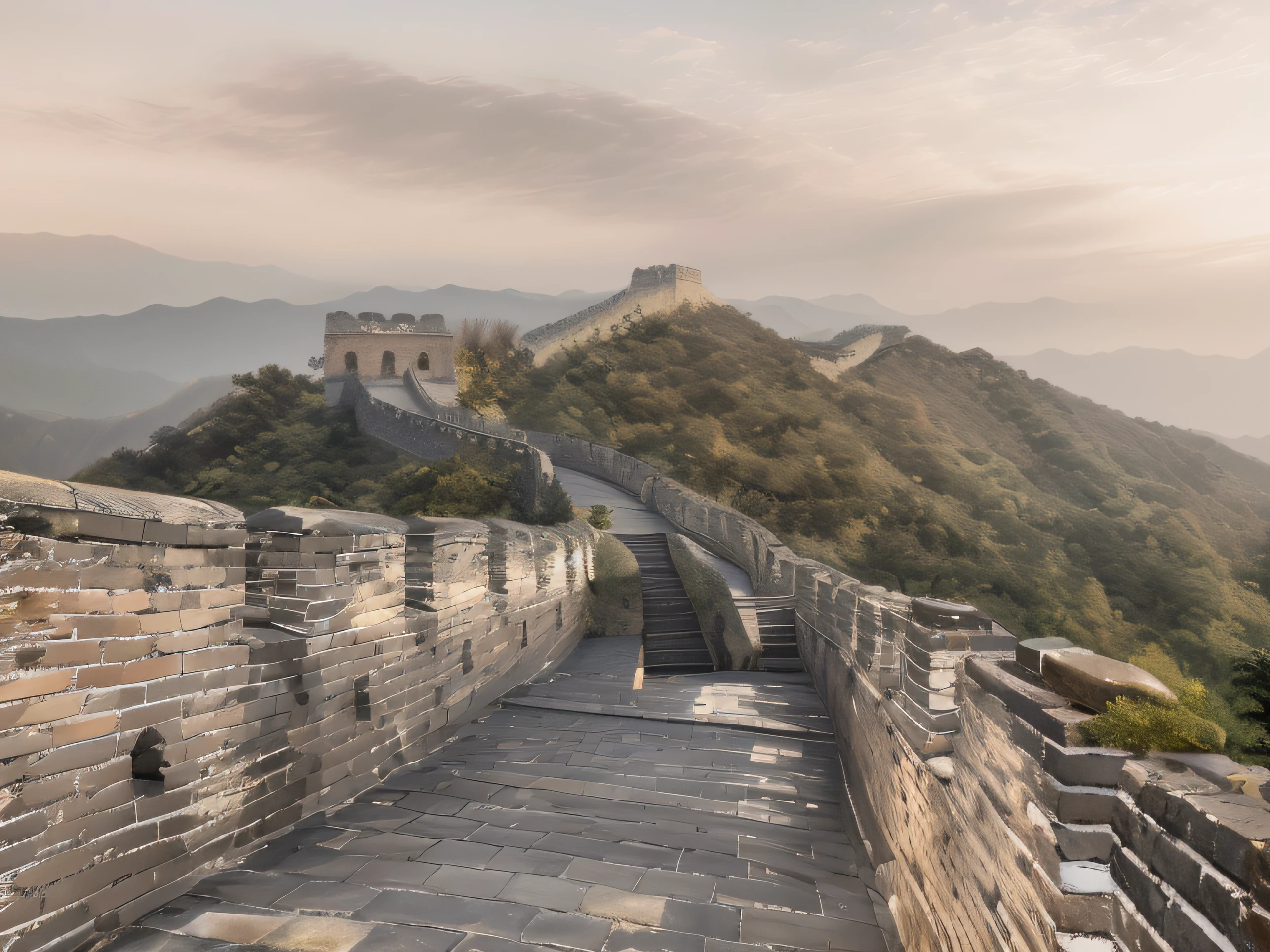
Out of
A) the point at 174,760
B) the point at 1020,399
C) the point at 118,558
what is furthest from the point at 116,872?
the point at 1020,399

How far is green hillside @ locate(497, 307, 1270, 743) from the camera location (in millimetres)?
28547

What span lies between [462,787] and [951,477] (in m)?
38.1

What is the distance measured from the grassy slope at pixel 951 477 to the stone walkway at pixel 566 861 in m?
22.3

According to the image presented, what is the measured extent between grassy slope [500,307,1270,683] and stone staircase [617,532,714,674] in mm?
15307

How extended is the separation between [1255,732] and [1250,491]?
38.7m

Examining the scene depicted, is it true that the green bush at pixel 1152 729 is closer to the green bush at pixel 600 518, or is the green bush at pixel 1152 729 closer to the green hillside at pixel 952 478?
the green bush at pixel 600 518

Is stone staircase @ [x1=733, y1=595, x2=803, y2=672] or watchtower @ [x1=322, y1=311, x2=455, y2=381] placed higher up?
watchtower @ [x1=322, y1=311, x2=455, y2=381]

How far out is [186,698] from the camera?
2.88 meters

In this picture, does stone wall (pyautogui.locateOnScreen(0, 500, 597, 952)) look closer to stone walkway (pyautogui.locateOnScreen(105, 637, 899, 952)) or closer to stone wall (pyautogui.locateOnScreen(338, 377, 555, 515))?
stone walkway (pyautogui.locateOnScreen(105, 637, 899, 952))

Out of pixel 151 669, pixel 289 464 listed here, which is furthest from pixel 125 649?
pixel 289 464

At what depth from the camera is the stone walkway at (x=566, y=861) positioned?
260 cm

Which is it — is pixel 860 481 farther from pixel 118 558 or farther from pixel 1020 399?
pixel 118 558

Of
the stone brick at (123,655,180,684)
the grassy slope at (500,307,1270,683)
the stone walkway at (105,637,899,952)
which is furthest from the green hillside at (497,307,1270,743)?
the stone brick at (123,655,180,684)

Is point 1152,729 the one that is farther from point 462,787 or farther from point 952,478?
point 952,478
